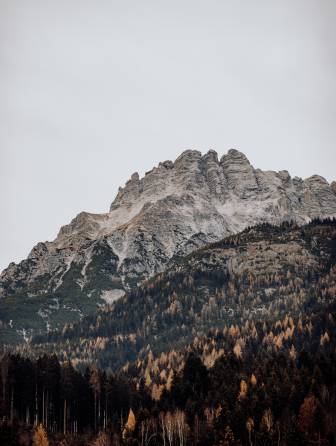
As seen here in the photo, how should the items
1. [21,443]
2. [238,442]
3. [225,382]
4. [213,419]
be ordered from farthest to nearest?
[225,382]
[213,419]
[238,442]
[21,443]

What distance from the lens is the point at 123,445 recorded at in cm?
13012

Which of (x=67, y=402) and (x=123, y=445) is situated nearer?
(x=123, y=445)

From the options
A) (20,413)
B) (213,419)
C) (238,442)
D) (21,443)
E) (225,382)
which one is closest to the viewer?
(21,443)

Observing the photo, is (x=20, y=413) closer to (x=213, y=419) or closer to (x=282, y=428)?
(x=213, y=419)

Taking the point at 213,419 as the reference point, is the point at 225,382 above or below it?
above

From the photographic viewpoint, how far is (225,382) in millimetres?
167750

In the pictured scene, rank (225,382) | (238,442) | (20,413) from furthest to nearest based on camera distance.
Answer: (225,382) → (20,413) → (238,442)

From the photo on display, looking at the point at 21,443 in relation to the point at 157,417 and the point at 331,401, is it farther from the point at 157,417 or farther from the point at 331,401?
the point at 331,401

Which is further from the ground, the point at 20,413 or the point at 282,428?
the point at 20,413

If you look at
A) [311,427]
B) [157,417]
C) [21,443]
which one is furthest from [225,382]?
[21,443]

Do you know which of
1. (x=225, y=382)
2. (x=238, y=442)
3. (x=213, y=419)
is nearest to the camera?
(x=238, y=442)

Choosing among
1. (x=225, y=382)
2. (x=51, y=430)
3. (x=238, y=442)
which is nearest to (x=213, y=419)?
(x=238, y=442)

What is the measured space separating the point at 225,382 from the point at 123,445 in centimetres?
4476

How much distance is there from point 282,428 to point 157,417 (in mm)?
30720
